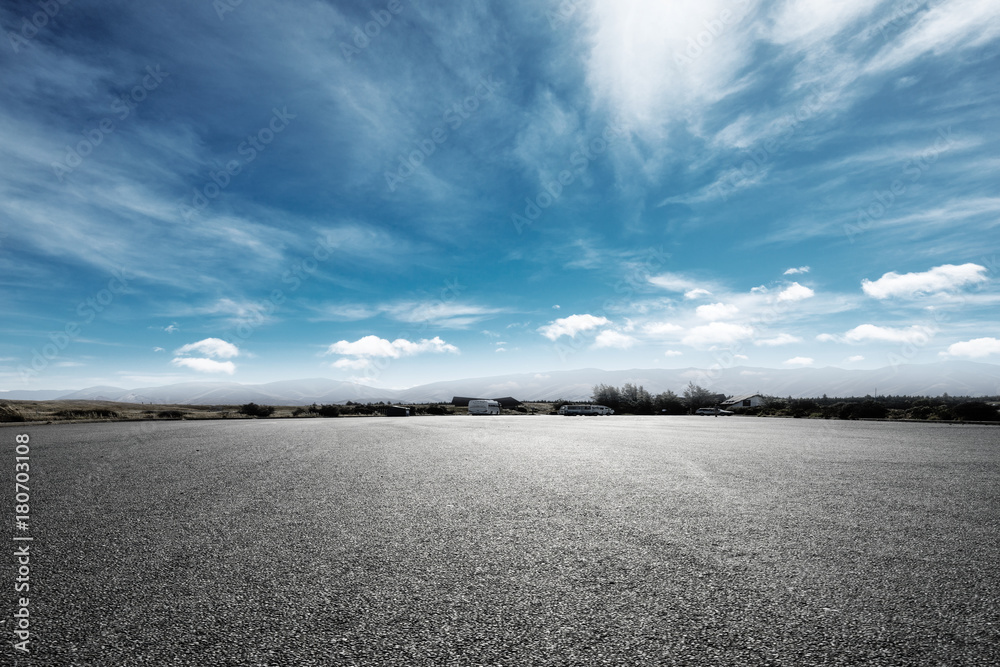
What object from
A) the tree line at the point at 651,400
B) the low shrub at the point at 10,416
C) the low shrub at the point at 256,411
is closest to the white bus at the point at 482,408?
the low shrub at the point at 256,411

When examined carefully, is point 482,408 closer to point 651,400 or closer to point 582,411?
point 582,411

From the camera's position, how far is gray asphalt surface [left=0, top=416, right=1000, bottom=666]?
269 centimetres

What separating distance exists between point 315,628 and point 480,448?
1075 centimetres

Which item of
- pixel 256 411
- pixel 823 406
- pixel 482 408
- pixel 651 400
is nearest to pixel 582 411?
pixel 482 408

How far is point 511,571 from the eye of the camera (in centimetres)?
382

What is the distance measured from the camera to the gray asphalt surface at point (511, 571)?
269 centimetres

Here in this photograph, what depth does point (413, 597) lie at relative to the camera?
3311 mm

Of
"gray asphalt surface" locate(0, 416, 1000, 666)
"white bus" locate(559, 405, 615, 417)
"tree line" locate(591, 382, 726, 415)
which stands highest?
"tree line" locate(591, 382, 726, 415)

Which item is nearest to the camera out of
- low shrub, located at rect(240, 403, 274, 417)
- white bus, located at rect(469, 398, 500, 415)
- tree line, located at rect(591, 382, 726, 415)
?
low shrub, located at rect(240, 403, 274, 417)

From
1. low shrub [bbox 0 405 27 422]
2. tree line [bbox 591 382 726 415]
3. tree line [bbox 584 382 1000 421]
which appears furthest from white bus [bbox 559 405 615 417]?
low shrub [bbox 0 405 27 422]

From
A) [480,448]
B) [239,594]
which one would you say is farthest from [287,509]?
[480,448]

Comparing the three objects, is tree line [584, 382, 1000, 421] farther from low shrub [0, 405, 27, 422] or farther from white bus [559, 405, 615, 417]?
low shrub [0, 405, 27, 422]

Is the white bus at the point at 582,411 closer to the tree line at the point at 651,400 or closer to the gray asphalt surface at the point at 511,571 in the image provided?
the tree line at the point at 651,400

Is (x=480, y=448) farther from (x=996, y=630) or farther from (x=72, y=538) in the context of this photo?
(x=996, y=630)
